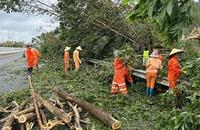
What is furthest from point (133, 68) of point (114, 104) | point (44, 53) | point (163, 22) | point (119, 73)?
point (44, 53)

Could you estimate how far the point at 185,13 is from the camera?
2080mm

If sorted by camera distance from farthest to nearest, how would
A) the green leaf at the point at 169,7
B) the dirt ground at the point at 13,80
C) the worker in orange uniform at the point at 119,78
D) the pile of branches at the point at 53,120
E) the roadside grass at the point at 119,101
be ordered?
the dirt ground at the point at 13,80
the worker in orange uniform at the point at 119,78
the roadside grass at the point at 119,101
the pile of branches at the point at 53,120
the green leaf at the point at 169,7

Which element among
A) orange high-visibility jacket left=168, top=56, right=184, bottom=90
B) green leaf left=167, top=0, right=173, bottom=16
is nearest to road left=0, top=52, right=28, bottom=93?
orange high-visibility jacket left=168, top=56, right=184, bottom=90

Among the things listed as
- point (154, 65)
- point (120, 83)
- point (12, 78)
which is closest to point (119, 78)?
point (120, 83)

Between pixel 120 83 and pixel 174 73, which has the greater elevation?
pixel 174 73

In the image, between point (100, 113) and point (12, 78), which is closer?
point (100, 113)

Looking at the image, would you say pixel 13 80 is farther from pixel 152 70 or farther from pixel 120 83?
pixel 152 70

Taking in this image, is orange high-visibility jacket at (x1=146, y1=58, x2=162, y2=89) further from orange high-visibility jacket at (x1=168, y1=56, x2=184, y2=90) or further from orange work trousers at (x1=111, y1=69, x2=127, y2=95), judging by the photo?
orange high-visibility jacket at (x1=168, y1=56, x2=184, y2=90)

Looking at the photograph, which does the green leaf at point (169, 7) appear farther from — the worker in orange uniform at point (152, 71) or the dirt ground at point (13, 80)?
the dirt ground at point (13, 80)

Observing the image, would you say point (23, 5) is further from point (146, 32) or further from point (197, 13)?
point (197, 13)

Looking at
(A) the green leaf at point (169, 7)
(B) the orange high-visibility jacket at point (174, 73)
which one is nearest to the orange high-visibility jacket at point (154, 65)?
(B) the orange high-visibility jacket at point (174, 73)

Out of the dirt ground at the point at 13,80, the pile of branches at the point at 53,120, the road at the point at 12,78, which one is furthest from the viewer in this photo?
the road at the point at 12,78

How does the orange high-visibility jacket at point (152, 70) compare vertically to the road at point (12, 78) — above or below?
above

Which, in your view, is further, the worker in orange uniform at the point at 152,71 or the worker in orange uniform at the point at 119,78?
the worker in orange uniform at the point at 119,78
